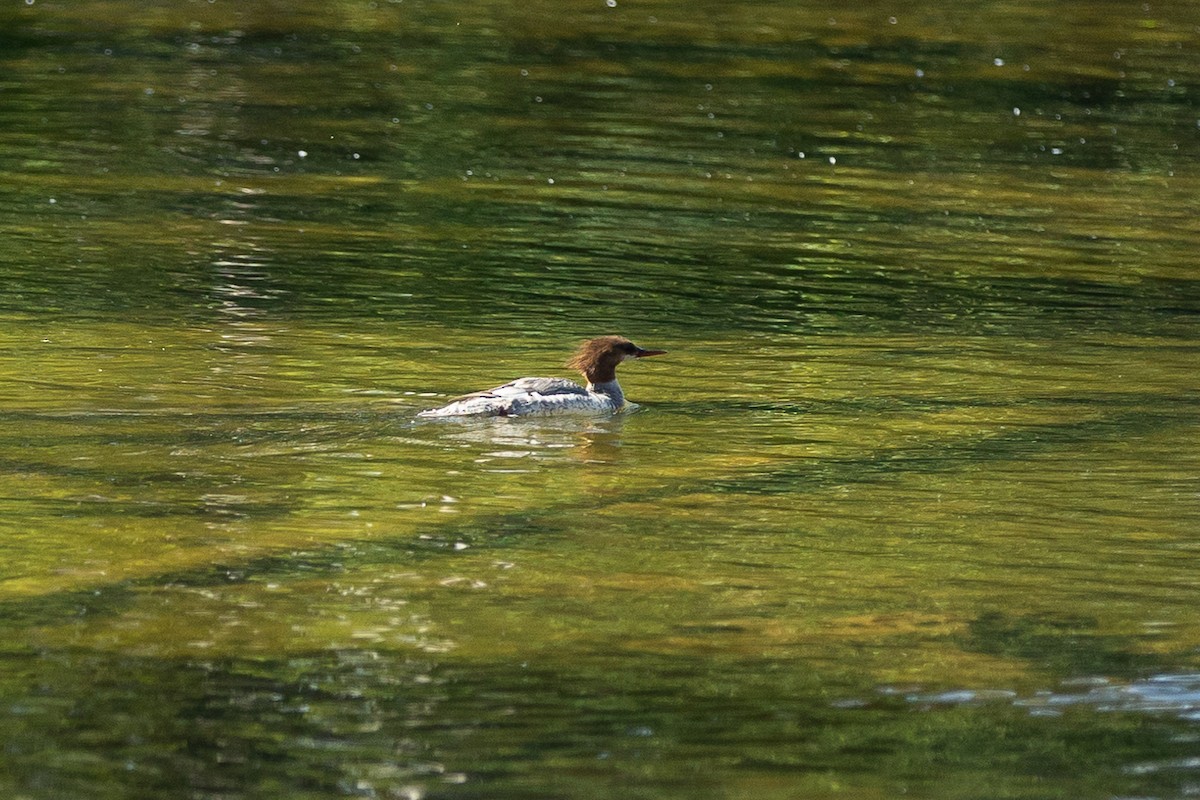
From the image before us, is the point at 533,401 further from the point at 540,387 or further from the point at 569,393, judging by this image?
the point at 569,393

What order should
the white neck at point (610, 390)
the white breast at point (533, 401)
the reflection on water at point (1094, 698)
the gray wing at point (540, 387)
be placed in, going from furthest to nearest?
the white neck at point (610, 390) < the gray wing at point (540, 387) < the white breast at point (533, 401) < the reflection on water at point (1094, 698)

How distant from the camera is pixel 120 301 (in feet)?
48.0

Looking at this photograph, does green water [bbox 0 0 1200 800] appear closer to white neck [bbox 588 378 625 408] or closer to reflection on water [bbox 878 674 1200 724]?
reflection on water [bbox 878 674 1200 724]

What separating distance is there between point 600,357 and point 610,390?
0.20 m

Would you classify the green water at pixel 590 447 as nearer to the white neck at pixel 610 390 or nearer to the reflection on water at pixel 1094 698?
the reflection on water at pixel 1094 698

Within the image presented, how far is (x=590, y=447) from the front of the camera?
468 inches

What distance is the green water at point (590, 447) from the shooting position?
749 cm

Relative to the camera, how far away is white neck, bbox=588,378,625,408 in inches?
499

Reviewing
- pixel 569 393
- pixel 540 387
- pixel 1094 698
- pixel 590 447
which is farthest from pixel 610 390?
pixel 1094 698

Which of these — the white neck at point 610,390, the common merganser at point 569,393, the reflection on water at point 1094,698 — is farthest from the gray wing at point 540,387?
the reflection on water at point 1094,698

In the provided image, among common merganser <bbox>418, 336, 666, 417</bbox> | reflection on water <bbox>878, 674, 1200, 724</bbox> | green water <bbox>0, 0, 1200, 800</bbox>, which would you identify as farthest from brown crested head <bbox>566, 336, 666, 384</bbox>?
reflection on water <bbox>878, 674, 1200, 724</bbox>

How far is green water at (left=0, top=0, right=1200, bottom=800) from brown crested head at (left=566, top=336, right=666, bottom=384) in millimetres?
393

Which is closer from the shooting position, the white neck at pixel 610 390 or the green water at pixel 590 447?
the green water at pixel 590 447

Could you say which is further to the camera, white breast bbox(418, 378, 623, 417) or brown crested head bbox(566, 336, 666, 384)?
brown crested head bbox(566, 336, 666, 384)
